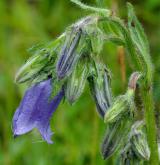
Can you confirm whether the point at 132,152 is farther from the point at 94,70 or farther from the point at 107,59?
the point at 107,59

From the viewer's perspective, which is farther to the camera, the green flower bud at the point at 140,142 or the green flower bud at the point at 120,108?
the green flower bud at the point at 140,142

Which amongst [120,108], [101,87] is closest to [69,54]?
[101,87]

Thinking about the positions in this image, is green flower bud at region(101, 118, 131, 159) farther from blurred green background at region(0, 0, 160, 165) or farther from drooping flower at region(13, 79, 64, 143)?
blurred green background at region(0, 0, 160, 165)

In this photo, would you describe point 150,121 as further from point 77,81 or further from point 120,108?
point 77,81

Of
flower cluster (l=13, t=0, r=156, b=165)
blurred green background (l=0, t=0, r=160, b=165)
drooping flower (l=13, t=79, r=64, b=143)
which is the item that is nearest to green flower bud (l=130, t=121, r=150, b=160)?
flower cluster (l=13, t=0, r=156, b=165)

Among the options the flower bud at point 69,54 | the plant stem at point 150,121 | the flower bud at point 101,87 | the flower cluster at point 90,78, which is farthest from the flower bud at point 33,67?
the plant stem at point 150,121

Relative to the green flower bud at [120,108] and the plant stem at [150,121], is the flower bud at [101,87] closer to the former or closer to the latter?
the green flower bud at [120,108]

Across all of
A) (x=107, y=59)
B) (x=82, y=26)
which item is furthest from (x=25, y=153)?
A: (x=82, y=26)
